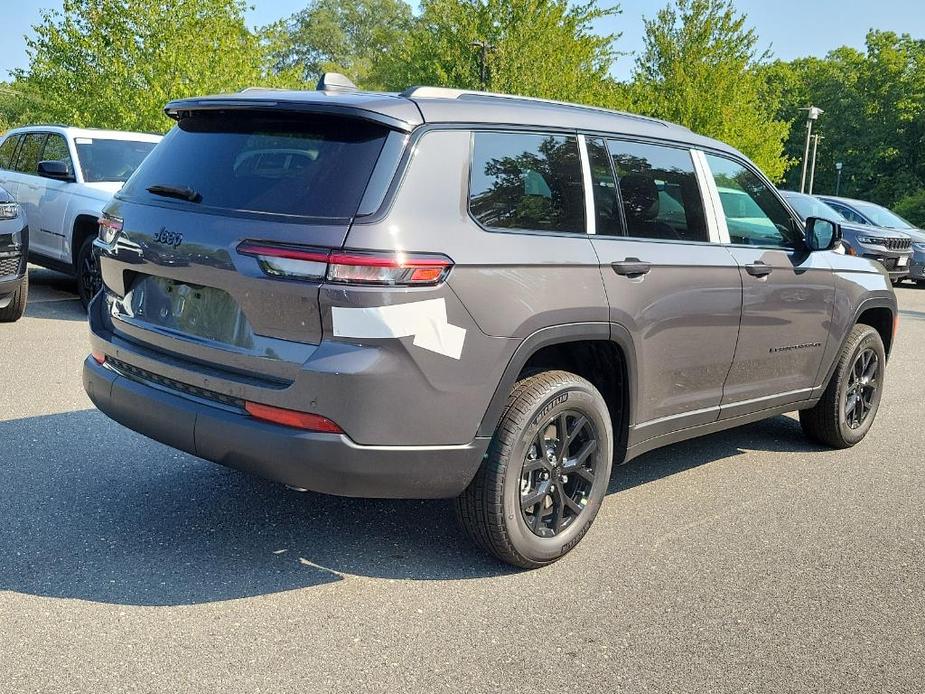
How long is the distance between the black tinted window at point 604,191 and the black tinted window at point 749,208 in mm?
882

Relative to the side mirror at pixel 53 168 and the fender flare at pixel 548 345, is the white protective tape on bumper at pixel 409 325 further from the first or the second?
the side mirror at pixel 53 168

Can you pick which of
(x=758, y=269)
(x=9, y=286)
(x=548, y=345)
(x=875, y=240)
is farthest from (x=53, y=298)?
(x=875, y=240)

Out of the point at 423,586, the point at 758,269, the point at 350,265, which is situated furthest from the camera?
the point at 758,269

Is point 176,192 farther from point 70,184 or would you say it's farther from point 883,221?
point 883,221

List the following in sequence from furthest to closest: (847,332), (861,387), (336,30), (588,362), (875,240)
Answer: (336,30), (875,240), (861,387), (847,332), (588,362)

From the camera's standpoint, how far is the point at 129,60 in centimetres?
1834

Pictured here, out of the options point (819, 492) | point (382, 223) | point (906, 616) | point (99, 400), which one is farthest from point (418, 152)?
point (819, 492)

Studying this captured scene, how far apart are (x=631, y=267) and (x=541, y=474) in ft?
3.10

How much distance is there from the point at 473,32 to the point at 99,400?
22.5 metres

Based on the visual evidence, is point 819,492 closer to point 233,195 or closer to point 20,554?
point 233,195

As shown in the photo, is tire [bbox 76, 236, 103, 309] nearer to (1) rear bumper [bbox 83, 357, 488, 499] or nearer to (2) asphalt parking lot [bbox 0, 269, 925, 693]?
(2) asphalt parking lot [bbox 0, 269, 925, 693]

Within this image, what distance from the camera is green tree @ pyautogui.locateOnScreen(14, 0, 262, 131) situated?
17734 millimetres

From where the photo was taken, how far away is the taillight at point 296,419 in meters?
3.25

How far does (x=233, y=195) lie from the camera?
11.5ft
